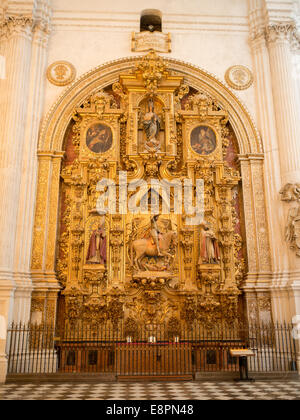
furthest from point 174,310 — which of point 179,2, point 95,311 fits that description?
point 179,2

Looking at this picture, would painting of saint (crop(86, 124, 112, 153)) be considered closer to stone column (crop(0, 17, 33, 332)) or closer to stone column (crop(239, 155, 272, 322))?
stone column (crop(0, 17, 33, 332))

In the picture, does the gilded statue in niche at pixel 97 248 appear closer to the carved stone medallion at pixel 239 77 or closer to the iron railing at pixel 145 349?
the iron railing at pixel 145 349

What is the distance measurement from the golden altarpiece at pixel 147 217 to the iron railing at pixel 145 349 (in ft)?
1.07

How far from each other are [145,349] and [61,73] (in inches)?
356

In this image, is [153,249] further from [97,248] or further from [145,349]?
[145,349]

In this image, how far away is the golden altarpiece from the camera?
38.5 ft

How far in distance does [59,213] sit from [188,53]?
22.9 ft

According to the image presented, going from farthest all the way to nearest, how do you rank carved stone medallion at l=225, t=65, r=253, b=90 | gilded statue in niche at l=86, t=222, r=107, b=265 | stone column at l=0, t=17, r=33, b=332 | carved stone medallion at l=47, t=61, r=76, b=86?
1. carved stone medallion at l=225, t=65, r=253, b=90
2. carved stone medallion at l=47, t=61, r=76, b=86
3. gilded statue in niche at l=86, t=222, r=107, b=265
4. stone column at l=0, t=17, r=33, b=332

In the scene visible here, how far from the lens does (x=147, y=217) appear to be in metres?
12.5

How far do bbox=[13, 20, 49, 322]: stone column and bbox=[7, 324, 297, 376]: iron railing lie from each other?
88 centimetres

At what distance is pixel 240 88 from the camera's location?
44.1ft

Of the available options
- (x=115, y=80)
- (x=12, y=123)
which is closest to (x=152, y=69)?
(x=115, y=80)

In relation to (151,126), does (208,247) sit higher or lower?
lower

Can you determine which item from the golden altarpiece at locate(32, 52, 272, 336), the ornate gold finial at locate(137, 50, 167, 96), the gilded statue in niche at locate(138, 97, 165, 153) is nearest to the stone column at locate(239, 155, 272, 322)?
the golden altarpiece at locate(32, 52, 272, 336)
